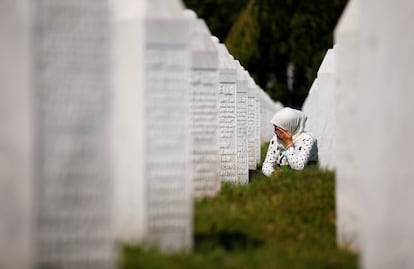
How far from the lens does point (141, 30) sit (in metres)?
11.4

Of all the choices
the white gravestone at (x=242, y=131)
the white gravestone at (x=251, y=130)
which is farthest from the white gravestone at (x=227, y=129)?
the white gravestone at (x=251, y=130)

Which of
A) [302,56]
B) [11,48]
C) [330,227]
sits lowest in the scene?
[330,227]

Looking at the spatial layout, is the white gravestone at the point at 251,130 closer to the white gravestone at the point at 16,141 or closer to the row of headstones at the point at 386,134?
the row of headstones at the point at 386,134

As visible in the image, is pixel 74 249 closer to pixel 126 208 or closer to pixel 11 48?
pixel 11 48

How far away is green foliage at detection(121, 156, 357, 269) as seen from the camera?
10.4 meters

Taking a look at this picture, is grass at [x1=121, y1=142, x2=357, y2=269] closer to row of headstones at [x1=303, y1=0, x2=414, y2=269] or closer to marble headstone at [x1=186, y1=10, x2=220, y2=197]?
marble headstone at [x1=186, y1=10, x2=220, y2=197]

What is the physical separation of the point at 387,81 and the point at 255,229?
3.37 metres

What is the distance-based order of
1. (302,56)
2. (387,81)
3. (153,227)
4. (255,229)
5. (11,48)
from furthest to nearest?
(302,56)
(255,229)
(153,227)
(387,81)
(11,48)

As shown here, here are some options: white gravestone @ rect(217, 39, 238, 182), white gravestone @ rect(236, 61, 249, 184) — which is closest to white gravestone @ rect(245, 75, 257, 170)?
white gravestone @ rect(236, 61, 249, 184)

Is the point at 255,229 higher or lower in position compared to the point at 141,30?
lower

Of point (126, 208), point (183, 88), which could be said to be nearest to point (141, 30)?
point (183, 88)

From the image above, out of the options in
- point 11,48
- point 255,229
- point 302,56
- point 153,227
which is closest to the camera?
point 11,48

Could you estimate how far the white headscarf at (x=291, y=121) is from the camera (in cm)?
2145

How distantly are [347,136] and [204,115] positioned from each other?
3757 millimetres
